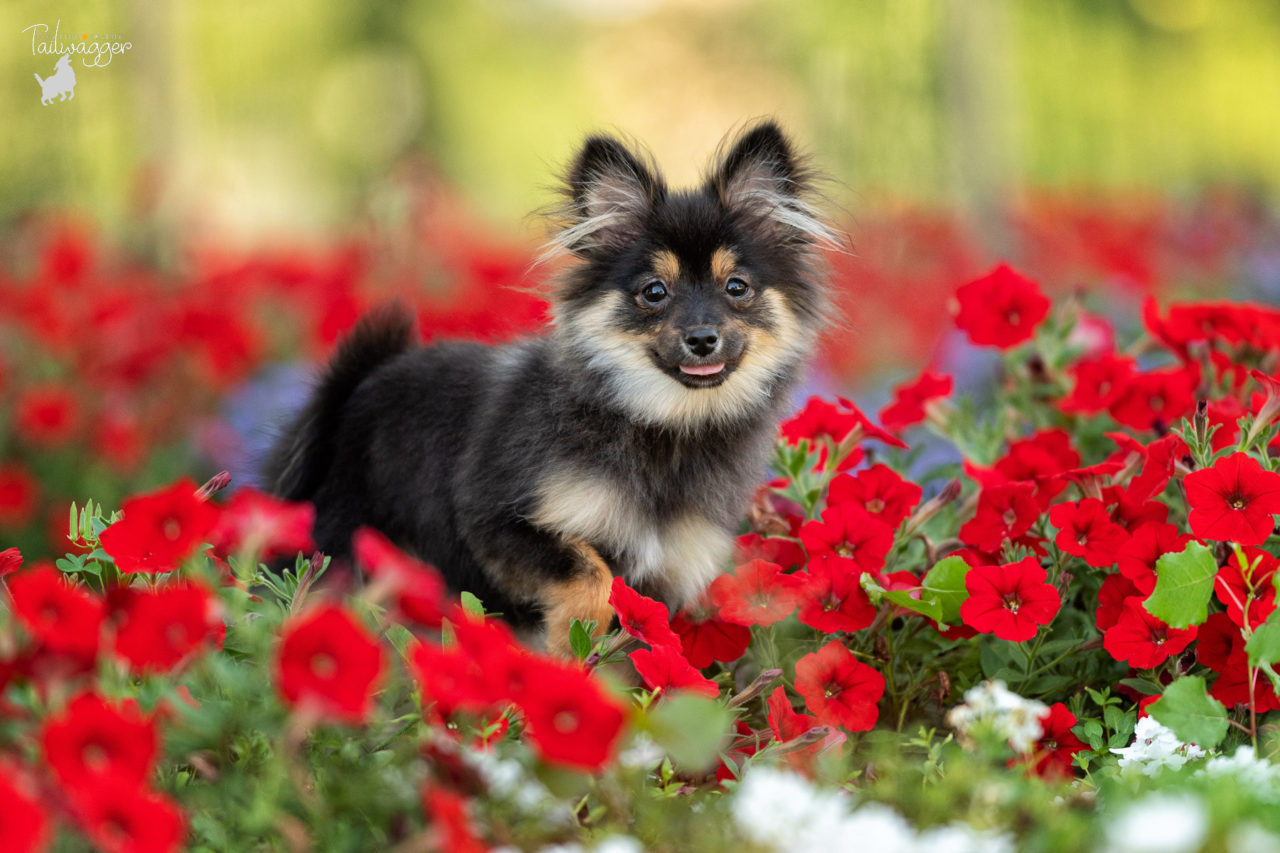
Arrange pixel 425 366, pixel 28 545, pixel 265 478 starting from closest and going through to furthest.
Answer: pixel 425 366 < pixel 265 478 < pixel 28 545

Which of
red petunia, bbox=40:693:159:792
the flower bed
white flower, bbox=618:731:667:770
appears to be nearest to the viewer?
red petunia, bbox=40:693:159:792

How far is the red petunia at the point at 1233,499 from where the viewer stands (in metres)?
2.54

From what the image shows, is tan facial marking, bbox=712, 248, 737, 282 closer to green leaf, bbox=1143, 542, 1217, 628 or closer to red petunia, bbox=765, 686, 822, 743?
red petunia, bbox=765, 686, 822, 743

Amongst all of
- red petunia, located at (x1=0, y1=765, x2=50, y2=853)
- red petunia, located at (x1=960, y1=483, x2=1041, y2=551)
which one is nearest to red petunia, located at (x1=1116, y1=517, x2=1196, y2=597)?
red petunia, located at (x1=960, y1=483, x2=1041, y2=551)

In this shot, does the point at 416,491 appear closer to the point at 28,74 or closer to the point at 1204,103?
the point at 28,74

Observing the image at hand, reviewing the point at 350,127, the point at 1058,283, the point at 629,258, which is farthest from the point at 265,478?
the point at 350,127

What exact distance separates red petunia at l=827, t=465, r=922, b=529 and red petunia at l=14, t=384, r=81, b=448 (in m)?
3.81

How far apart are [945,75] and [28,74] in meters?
5.92

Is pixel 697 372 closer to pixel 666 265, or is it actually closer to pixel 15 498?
pixel 666 265

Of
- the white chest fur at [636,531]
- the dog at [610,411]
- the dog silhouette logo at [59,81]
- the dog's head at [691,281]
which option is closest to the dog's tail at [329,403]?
the dog at [610,411]

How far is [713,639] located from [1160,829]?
1586mm

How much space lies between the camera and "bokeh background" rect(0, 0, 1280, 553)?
19.3 ft

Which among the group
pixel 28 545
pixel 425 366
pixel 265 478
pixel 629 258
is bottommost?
pixel 28 545

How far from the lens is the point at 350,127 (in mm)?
17188
